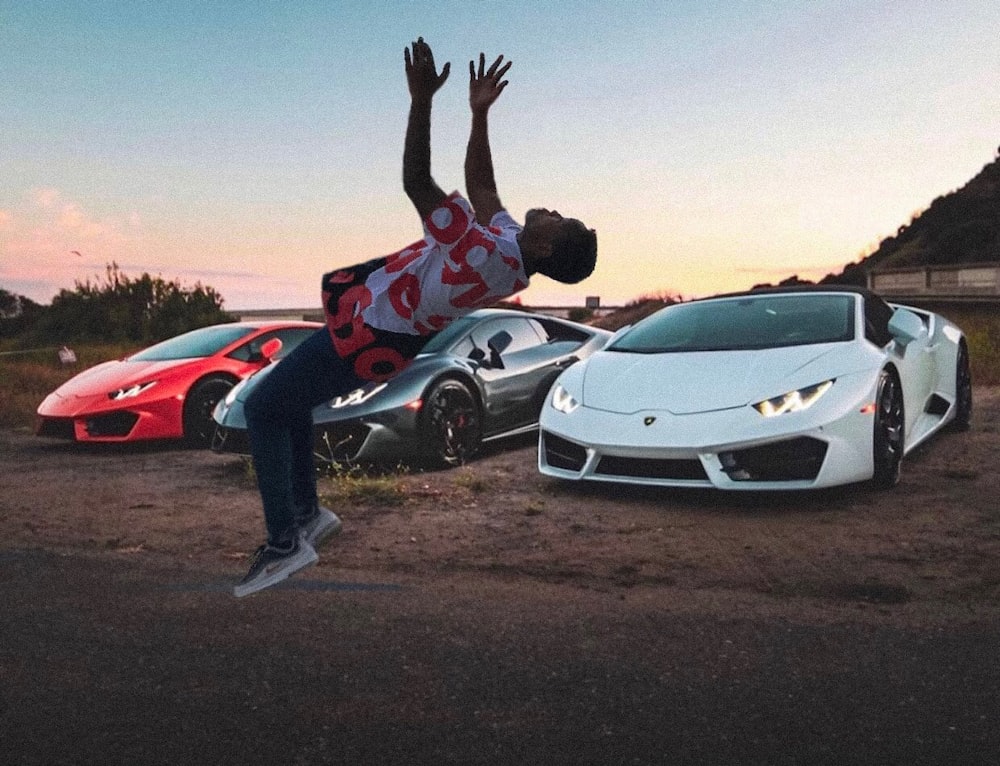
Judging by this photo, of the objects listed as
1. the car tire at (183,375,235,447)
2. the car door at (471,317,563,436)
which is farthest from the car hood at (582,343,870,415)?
the car tire at (183,375,235,447)

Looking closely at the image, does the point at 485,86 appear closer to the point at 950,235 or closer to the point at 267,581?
the point at 267,581

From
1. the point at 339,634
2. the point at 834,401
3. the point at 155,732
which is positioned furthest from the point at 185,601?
the point at 834,401

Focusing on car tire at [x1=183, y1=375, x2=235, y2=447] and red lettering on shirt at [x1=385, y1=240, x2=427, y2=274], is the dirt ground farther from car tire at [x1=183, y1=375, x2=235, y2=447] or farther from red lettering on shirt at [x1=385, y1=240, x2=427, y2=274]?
car tire at [x1=183, y1=375, x2=235, y2=447]

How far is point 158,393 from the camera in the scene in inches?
364

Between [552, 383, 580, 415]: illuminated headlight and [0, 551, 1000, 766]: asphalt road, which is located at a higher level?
[552, 383, 580, 415]: illuminated headlight

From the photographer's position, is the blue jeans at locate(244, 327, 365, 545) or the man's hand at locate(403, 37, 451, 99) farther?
the blue jeans at locate(244, 327, 365, 545)

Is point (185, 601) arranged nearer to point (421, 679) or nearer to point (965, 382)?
point (421, 679)

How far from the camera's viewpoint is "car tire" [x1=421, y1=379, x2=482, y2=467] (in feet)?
25.1

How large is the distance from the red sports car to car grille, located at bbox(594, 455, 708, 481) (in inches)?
149

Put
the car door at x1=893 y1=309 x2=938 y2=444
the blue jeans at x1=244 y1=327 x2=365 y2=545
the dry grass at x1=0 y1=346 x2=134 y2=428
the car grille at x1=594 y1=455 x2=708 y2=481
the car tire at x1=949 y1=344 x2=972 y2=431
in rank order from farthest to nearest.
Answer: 1. the dry grass at x1=0 y1=346 x2=134 y2=428
2. the car tire at x1=949 y1=344 x2=972 y2=431
3. the car door at x1=893 y1=309 x2=938 y2=444
4. the car grille at x1=594 y1=455 x2=708 y2=481
5. the blue jeans at x1=244 y1=327 x2=365 y2=545

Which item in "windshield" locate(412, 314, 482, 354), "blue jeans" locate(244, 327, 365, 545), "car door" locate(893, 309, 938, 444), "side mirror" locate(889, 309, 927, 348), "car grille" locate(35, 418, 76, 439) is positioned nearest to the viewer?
"blue jeans" locate(244, 327, 365, 545)

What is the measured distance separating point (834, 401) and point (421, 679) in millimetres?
3493

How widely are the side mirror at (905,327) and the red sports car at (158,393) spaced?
5.07m

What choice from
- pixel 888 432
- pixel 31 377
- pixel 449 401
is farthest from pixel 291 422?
pixel 31 377
